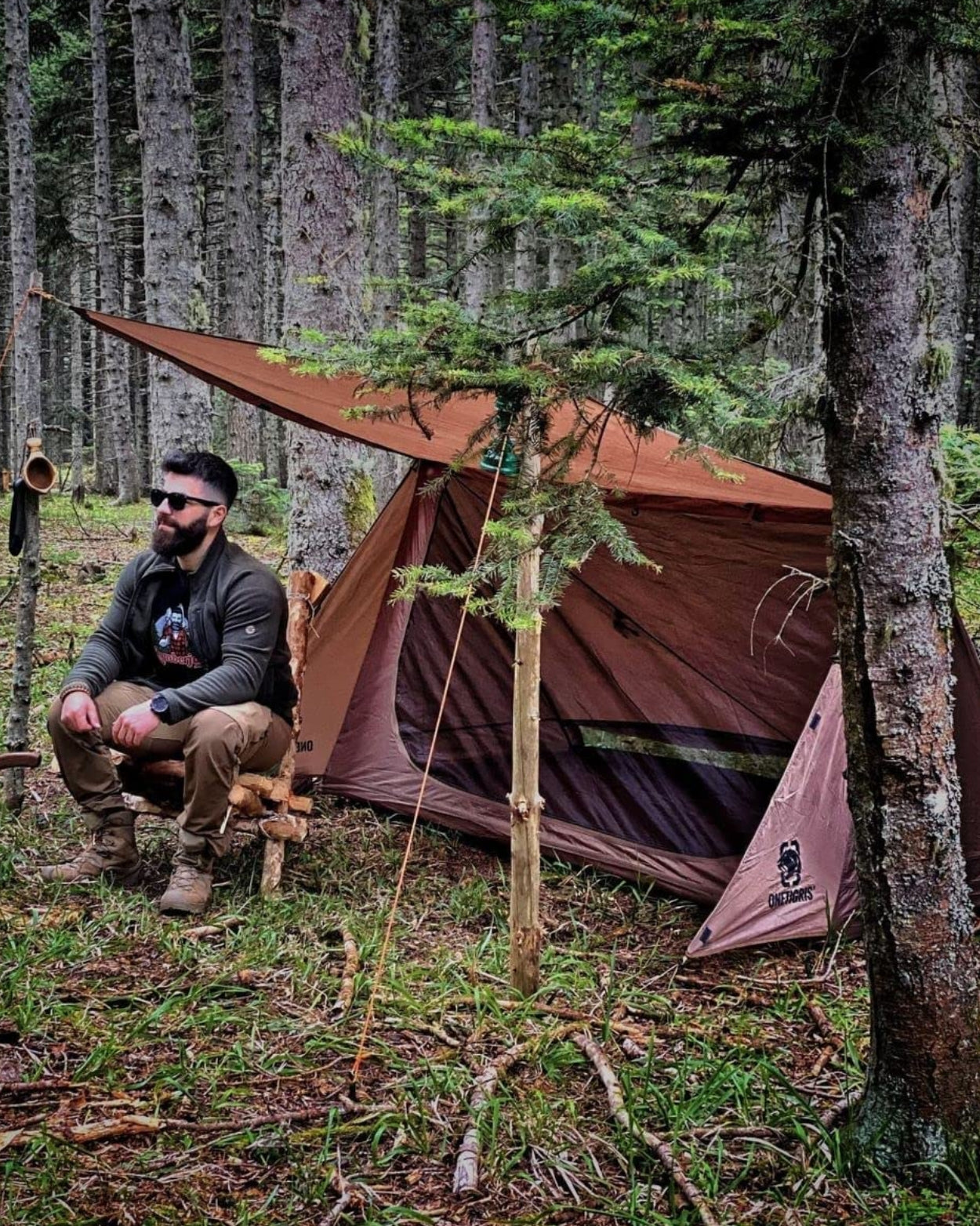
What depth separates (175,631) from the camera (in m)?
3.90

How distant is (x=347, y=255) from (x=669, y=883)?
3.13 meters

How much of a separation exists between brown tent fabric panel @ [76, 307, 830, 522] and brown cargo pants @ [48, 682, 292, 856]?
3.65 ft

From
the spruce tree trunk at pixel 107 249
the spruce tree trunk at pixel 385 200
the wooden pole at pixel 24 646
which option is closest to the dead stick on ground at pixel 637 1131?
the wooden pole at pixel 24 646

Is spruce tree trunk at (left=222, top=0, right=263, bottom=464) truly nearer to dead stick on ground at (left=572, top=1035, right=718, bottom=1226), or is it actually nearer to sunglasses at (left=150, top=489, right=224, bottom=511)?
sunglasses at (left=150, top=489, right=224, bottom=511)

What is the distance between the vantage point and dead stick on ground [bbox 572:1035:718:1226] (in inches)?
83.5

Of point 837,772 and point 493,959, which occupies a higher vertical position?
point 837,772

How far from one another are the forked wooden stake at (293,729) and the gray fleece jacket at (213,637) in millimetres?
70

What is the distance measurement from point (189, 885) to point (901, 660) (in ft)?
8.40

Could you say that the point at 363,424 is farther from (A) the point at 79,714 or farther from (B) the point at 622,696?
(B) the point at 622,696

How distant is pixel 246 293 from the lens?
508 inches

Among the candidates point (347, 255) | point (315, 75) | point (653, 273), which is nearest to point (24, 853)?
point (347, 255)

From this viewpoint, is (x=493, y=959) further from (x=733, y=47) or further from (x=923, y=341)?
(x=733, y=47)

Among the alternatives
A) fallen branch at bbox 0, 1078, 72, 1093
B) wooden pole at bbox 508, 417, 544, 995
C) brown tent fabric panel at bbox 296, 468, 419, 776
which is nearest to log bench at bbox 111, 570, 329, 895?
brown tent fabric panel at bbox 296, 468, 419, 776

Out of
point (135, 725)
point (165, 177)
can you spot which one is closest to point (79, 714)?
point (135, 725)
